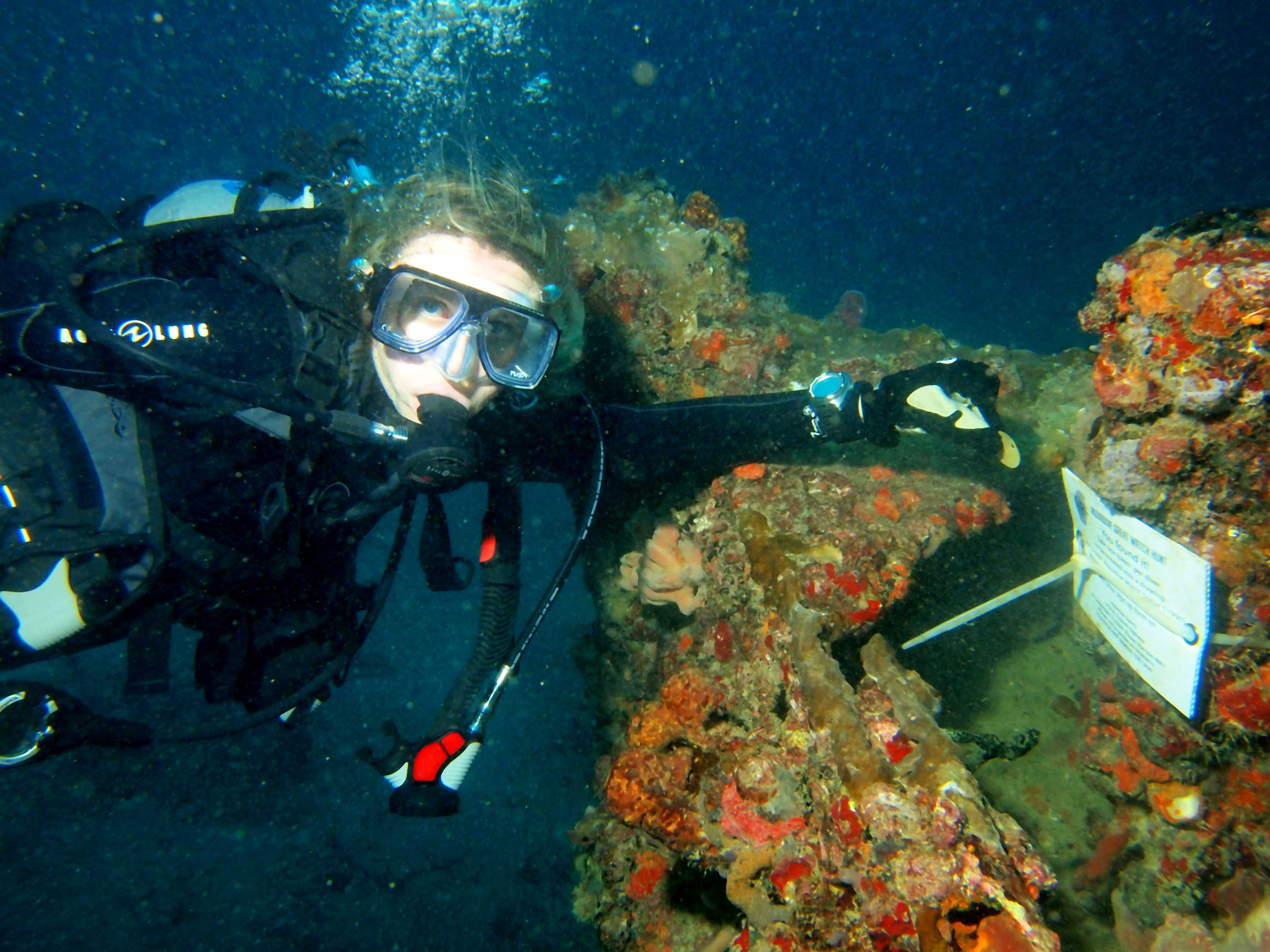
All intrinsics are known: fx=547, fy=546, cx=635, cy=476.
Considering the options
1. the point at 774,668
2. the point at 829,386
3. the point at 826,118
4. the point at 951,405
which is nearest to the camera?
the point at 774,668

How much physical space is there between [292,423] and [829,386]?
9.14 feet

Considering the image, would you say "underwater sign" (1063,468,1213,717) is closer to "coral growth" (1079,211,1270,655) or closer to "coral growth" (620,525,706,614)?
"coral growth" (1079,211,1270,655)

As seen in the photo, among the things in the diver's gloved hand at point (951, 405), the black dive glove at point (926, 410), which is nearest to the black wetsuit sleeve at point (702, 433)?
the black dive glove at point (926, 410)

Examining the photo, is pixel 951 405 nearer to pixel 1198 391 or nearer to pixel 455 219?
pixel 1198 391

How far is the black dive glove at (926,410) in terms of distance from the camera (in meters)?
2.71

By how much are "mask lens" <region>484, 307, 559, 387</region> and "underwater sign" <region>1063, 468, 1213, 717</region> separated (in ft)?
8.41

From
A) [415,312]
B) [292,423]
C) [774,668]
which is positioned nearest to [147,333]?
[292,423]

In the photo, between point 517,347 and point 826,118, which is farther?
point 826,118

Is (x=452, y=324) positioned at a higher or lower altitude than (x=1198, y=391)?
higher

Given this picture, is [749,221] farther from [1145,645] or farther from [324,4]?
[1145,645]

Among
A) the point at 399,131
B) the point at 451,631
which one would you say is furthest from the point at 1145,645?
the point at 399,131

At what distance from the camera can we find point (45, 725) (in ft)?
8.30

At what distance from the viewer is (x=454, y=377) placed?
2746 millimetres

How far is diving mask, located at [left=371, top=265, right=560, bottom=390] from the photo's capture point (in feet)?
8.57
